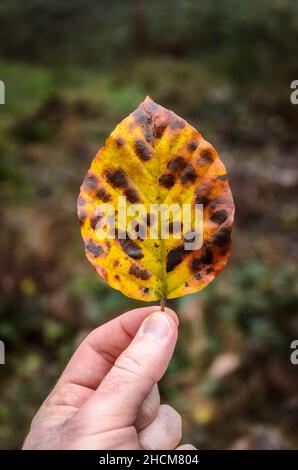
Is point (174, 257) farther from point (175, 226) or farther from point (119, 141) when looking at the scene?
point (119, 141)

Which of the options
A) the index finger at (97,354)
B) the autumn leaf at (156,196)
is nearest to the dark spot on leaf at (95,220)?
the autumn leaf at (156,196)

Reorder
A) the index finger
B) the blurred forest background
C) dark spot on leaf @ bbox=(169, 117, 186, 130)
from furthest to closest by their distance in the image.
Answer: the blurred forest background → the index finger → dark spot on leaf @ bbox=(169, 117, 186, 130)

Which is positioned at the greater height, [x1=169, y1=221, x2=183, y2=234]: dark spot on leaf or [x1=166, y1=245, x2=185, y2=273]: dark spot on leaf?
[x1=169, y1=221, x2=183, y2=234]: dark spot on leaf

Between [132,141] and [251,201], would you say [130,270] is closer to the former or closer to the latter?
[132,141]

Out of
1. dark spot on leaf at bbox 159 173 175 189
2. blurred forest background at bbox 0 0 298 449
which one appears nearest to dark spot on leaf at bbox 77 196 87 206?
dark spot on leaf at bbox 159 173 175 189

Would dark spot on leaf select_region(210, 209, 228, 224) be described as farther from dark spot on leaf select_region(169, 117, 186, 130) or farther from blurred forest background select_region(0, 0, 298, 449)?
blurred forest background select_region(0, 0, 298, 449)

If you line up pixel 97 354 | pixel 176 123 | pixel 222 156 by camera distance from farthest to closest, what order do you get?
pixel 222 156 < pixel 97 354 < pixel 176 123

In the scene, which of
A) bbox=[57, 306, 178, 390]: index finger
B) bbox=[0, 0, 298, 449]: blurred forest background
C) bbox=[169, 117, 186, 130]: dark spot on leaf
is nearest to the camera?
bbox=[169, 117, 186, 130]: dark spot on leaf

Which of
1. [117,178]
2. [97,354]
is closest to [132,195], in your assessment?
[117,178]
